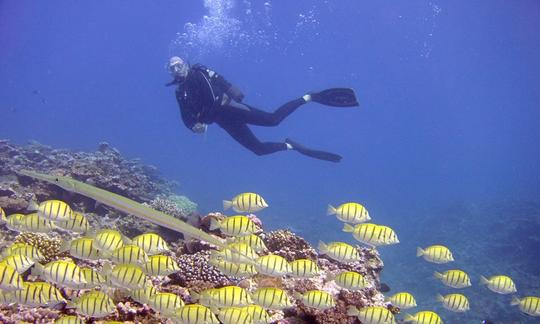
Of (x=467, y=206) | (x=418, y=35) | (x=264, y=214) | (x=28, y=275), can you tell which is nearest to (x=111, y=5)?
(x=418, y=35)

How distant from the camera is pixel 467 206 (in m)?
36.1

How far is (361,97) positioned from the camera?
16975 centimetres

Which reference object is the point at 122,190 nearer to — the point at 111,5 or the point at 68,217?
the point at 68,217

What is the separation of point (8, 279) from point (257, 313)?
2.38 meters

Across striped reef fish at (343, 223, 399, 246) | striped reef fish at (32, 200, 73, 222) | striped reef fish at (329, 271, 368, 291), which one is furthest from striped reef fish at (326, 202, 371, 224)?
striped reef fish at (32, 200, 73, 222)

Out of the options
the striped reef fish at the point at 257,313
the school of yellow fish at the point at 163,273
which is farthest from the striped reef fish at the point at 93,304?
the striped reef fish at the point at 257,313

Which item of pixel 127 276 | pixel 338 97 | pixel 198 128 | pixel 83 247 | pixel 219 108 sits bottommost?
pixel 127 276

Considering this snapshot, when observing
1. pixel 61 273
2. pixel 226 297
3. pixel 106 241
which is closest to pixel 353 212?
pixel 226 297

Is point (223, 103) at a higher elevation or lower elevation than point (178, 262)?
higher

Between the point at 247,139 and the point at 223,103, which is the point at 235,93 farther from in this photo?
the point at 247,139

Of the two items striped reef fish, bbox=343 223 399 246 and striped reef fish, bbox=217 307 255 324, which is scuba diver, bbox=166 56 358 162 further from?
striped reef fish, bbox=217 307 255 324

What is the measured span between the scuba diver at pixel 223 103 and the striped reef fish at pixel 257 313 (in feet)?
24.8

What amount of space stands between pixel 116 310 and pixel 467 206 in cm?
3788

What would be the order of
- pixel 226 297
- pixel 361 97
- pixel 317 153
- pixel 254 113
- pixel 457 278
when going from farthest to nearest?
pixel 361 97 < pixel 317 153 < pixel 254 113 < pixel 457 278 < pixel 226 297
